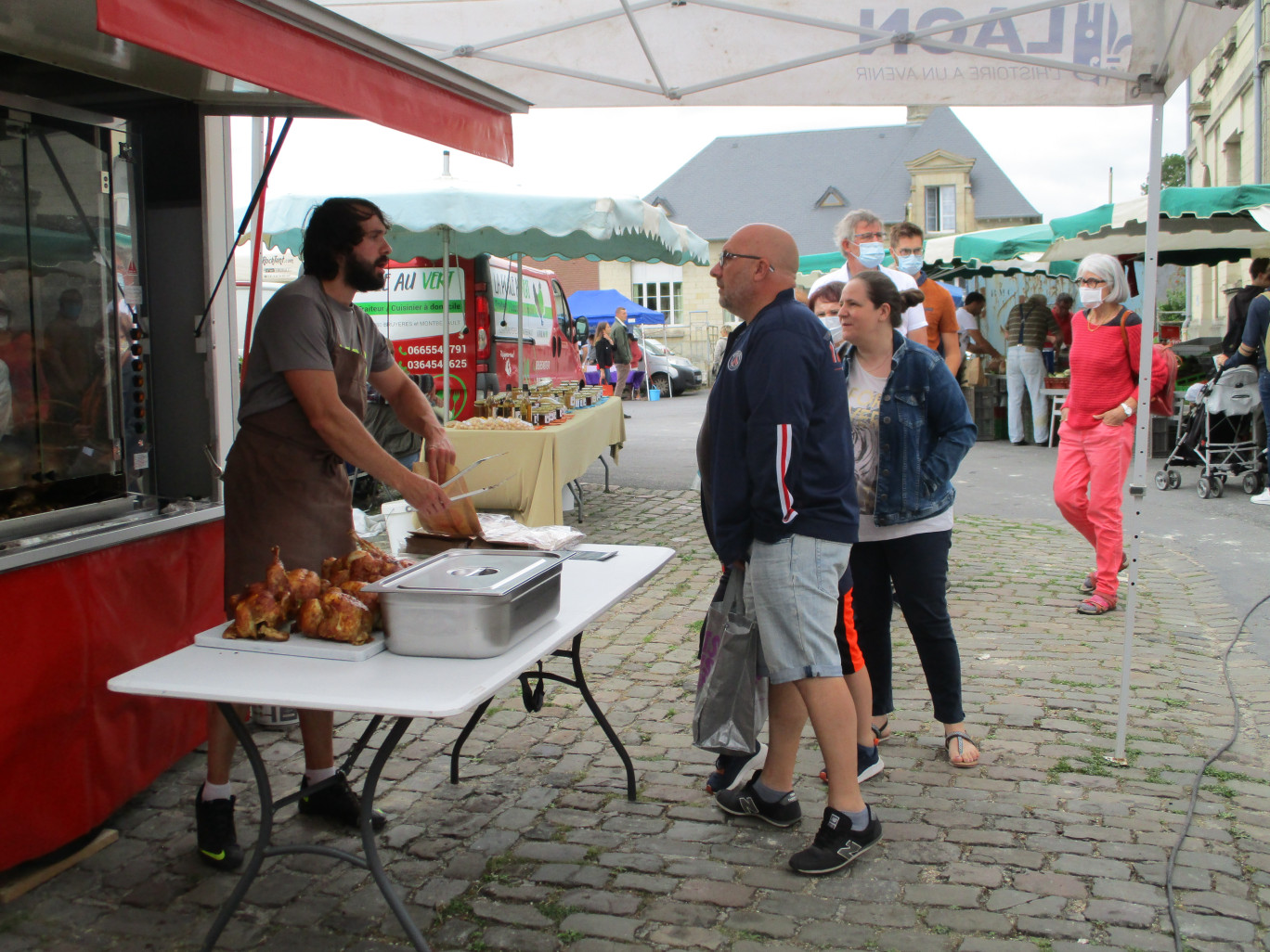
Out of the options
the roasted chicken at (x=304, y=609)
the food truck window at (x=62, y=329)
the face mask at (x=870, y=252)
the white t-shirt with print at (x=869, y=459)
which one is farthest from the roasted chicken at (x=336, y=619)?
the face mask at (x=870, y=252)

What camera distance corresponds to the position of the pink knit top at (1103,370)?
575cm

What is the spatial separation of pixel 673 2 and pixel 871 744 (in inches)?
134

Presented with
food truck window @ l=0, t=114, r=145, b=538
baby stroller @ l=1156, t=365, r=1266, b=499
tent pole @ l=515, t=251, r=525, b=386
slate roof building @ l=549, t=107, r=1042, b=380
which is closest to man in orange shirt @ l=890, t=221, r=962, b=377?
food truck window @ l=0, t=114, r=145, b=538

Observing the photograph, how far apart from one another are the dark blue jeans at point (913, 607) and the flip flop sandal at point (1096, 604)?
245cm

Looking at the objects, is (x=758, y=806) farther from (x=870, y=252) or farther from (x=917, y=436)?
(x=870, y=252)

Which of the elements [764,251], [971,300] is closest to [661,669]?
[764,251]

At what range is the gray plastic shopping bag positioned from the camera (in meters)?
3.28

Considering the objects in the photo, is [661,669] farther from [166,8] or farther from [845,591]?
[166,8]

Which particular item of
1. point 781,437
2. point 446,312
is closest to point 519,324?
point 446,312

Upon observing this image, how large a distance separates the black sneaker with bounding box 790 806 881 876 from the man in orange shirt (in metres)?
3.41

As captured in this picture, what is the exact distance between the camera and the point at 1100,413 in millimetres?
5777

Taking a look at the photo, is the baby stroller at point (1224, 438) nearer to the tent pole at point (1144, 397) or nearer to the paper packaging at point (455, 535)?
the tent pole at point (1144, 397)

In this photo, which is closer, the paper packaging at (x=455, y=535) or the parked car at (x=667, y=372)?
the paper packaging at (x=455, y=535)

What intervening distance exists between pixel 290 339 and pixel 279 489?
487mm
